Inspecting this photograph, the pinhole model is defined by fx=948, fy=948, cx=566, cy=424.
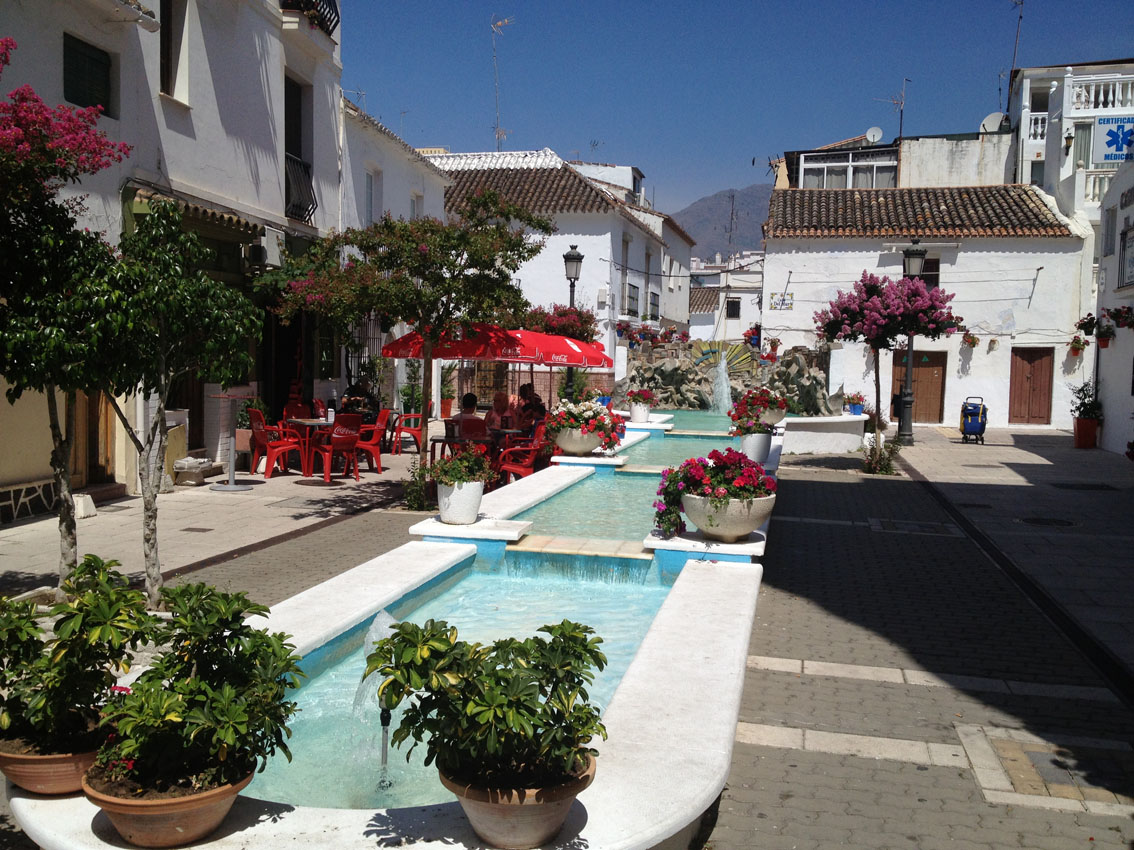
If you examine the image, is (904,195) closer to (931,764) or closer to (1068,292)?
(1068,292)

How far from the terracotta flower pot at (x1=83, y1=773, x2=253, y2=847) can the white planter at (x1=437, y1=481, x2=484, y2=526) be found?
6241 mm

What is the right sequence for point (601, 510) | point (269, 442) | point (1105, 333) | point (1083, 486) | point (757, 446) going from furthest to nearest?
point (1105, 333)
point (1083, 486)
point (757, 446)
point (269, 442)
point (601, 510)

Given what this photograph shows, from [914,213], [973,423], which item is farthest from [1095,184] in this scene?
[973,423]

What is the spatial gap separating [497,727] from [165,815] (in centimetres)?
122

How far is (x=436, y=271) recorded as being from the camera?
36.3 ft

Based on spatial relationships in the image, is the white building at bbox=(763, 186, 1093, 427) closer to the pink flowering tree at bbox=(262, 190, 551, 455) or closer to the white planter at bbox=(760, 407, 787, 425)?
the white planter at bbox=(760, 407, 787, 425)

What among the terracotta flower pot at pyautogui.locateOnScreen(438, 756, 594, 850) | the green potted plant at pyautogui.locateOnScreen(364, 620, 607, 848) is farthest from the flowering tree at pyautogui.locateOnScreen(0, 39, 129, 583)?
the terracotta flower pot at pyautogui.locateOnScreen(438, 756, 594, 850)

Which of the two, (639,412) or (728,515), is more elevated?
(639,412)

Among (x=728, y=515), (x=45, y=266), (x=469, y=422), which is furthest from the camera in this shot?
(x=469, y=422)

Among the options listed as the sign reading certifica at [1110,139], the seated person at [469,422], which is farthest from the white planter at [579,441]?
the sign reading certifica at [1110,139]

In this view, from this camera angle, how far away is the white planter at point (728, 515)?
8.55 m

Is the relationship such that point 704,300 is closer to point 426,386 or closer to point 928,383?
point 928,383

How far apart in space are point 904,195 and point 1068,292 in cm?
632

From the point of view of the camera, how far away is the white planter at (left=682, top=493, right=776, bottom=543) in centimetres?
855
